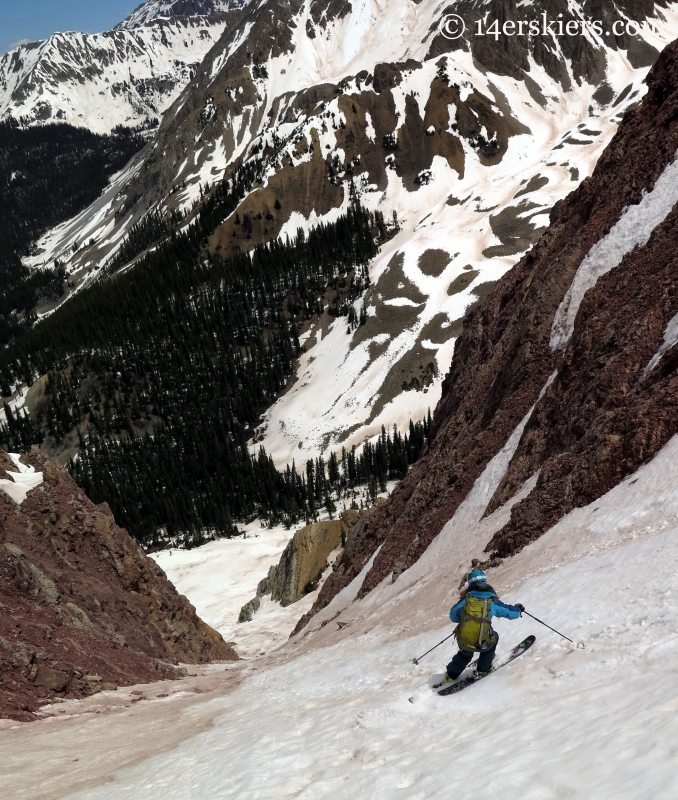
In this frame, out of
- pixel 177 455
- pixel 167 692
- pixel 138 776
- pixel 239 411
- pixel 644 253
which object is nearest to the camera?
pixel 138 776

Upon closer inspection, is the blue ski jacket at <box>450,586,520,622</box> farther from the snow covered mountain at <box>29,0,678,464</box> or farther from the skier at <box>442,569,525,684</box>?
the snow covered mountain at <box>29,0,678,464</box>

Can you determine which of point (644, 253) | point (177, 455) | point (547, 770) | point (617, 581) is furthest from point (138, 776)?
point (177, 455)

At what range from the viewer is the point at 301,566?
46.4 m

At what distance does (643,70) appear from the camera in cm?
18650

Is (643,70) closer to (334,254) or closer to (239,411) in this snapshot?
(334,254)

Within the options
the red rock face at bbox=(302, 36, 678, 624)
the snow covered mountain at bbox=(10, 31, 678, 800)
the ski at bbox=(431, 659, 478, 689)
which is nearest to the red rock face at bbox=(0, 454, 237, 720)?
the snow covered mountain at bbox=(10, 31, 678, 800)

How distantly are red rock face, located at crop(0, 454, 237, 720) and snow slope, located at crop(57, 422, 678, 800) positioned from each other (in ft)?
17.9

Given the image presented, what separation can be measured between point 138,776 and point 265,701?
4.46 meters

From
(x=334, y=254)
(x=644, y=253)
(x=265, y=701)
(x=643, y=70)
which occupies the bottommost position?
(x=265, y=701)

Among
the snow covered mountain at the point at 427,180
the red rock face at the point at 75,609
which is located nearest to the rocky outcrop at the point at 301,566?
the red rock face at the point at 75,609

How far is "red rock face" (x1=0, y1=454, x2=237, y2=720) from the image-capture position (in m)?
16.7

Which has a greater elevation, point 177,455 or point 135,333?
point 135,333

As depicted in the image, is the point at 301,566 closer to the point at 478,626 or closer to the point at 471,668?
the point at 471,668

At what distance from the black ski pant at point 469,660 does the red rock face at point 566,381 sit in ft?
20.1
